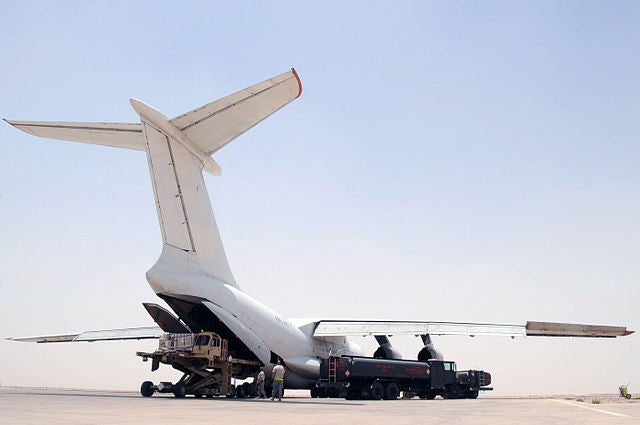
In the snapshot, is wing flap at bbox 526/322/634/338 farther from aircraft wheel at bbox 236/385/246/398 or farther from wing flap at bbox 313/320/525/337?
aircraft wheel at bbox 236/385/246/398

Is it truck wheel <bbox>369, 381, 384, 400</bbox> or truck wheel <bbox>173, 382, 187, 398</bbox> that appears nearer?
truck wheel <bbox>173, 382, 187, 398</bbox>

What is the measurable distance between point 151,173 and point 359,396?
37.4ft

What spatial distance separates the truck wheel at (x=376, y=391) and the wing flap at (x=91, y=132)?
480 inches

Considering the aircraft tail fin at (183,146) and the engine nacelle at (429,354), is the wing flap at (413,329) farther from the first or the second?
the aircraft tail fin at (183,146)

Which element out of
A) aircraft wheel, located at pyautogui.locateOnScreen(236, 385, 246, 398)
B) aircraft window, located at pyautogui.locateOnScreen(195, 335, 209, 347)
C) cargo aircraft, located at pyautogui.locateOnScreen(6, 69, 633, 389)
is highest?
cargo aircraft, located at pyautogui.locateOnScreen(6, 69, 633, 389)

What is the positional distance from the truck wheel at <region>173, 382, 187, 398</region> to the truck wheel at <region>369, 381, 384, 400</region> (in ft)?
24.0

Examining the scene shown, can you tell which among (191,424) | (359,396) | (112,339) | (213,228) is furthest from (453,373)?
(191,424)

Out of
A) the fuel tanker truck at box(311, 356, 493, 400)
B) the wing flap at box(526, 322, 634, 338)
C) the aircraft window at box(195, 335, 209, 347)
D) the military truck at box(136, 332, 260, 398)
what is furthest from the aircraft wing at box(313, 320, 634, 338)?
the aircraft window at box(195, 335, 209, 347)

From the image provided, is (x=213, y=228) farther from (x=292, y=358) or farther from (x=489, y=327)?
(x=489, y=327)

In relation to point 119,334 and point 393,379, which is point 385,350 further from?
point 119,334

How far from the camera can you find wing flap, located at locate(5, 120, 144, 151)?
19.6m

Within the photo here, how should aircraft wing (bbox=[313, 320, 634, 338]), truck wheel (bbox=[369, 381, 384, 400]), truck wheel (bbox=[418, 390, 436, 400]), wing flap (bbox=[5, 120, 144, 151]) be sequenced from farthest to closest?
truck wheel (bbox=[418, 390, 436, 400]) < aircraft wing (bbox=[313, 320, 634, 338]) < truck wheel (bbox=[369, 381, 384, 400]) < wing flap (bbox=[5, 120, 144, 151])

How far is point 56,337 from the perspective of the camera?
99.9 feet

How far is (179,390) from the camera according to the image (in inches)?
787
